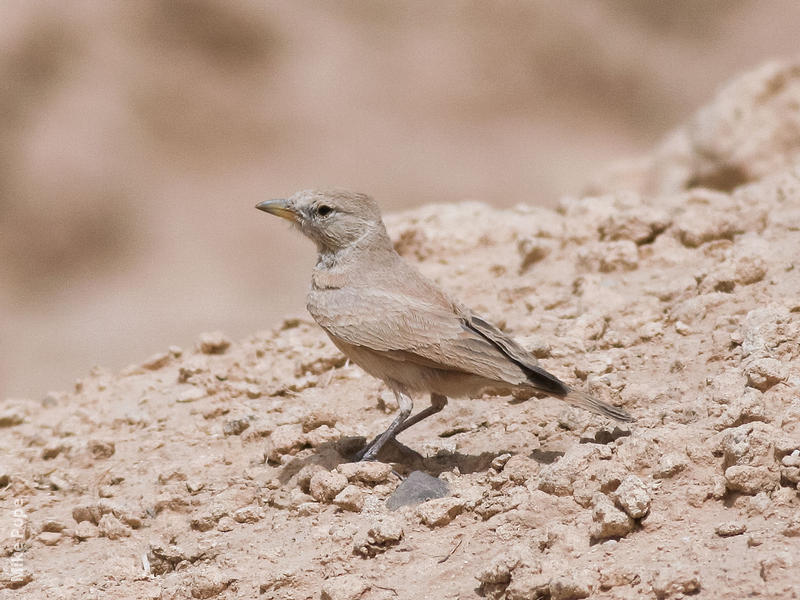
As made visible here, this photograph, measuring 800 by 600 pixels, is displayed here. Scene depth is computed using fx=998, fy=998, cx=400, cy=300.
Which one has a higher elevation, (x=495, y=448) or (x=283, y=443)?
(x=495, y=448)

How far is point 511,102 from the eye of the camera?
626 inches

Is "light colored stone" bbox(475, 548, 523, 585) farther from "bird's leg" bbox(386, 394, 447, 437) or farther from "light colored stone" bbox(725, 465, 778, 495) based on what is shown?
"bird's leg" bbox(386, 394, 447, 437)

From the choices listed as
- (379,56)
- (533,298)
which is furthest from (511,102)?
(533,298)

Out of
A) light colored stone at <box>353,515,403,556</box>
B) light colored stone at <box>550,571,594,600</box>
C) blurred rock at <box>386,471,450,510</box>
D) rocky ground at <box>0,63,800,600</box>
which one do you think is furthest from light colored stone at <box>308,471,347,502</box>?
light colored stone at <box>550,571,594,600</box>

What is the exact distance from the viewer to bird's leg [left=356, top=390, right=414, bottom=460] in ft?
15.8

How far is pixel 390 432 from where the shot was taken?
485 cm

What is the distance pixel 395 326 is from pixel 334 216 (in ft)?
3.18

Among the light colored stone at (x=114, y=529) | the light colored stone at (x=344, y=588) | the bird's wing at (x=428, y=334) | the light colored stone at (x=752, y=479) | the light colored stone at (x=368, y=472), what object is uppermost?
the bird's wing at (x=428, y=334)

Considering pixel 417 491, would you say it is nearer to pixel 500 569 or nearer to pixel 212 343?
pixel 500 569

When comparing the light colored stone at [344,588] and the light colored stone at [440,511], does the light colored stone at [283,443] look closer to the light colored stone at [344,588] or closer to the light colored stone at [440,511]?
the light colored stone at [440,511]

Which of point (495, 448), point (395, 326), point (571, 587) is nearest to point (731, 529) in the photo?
point (571, 587)

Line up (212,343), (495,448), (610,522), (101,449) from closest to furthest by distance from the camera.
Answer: (610,522)
(495,448)
(101,449)
(212,343)

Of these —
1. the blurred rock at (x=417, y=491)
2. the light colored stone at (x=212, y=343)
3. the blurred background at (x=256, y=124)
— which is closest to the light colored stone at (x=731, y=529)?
the blurred rock at (x=417, y=491)

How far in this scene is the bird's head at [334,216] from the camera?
217 inches
